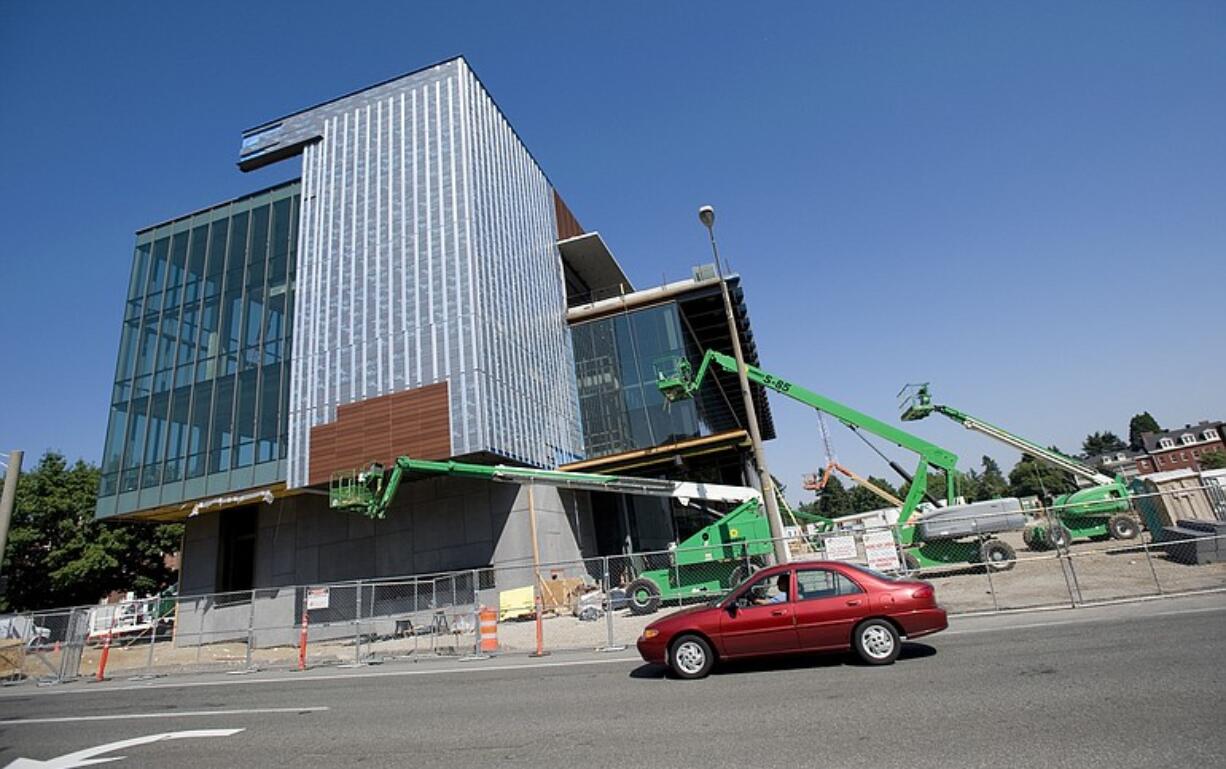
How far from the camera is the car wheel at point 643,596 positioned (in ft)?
57.9

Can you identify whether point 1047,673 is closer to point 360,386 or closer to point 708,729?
point 708,729

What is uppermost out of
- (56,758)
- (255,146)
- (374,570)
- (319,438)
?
(255,146)

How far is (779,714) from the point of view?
20.2 feet

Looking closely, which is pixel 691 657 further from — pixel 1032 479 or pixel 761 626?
pixel 1032 479

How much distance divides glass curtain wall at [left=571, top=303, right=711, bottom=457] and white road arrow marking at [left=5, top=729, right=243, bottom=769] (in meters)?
22.2

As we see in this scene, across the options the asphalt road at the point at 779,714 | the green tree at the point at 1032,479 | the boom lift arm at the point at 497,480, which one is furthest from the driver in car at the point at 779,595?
Answer: the green tree at the point at 1032,479

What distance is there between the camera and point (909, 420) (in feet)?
75.3

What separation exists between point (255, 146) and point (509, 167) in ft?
43.4

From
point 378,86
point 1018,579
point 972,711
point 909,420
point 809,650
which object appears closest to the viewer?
point 972,711

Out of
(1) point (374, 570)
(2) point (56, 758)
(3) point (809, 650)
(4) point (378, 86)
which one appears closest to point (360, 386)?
(1) point (374, 570)

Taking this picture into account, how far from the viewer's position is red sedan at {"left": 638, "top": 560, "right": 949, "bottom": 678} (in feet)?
26.7

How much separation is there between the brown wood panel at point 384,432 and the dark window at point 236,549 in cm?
680

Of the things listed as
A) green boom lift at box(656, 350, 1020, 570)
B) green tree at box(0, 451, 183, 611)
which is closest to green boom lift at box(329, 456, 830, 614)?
green boom lift at box(656, 350, 1020, 570)

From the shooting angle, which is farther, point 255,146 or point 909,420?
point 255,146
